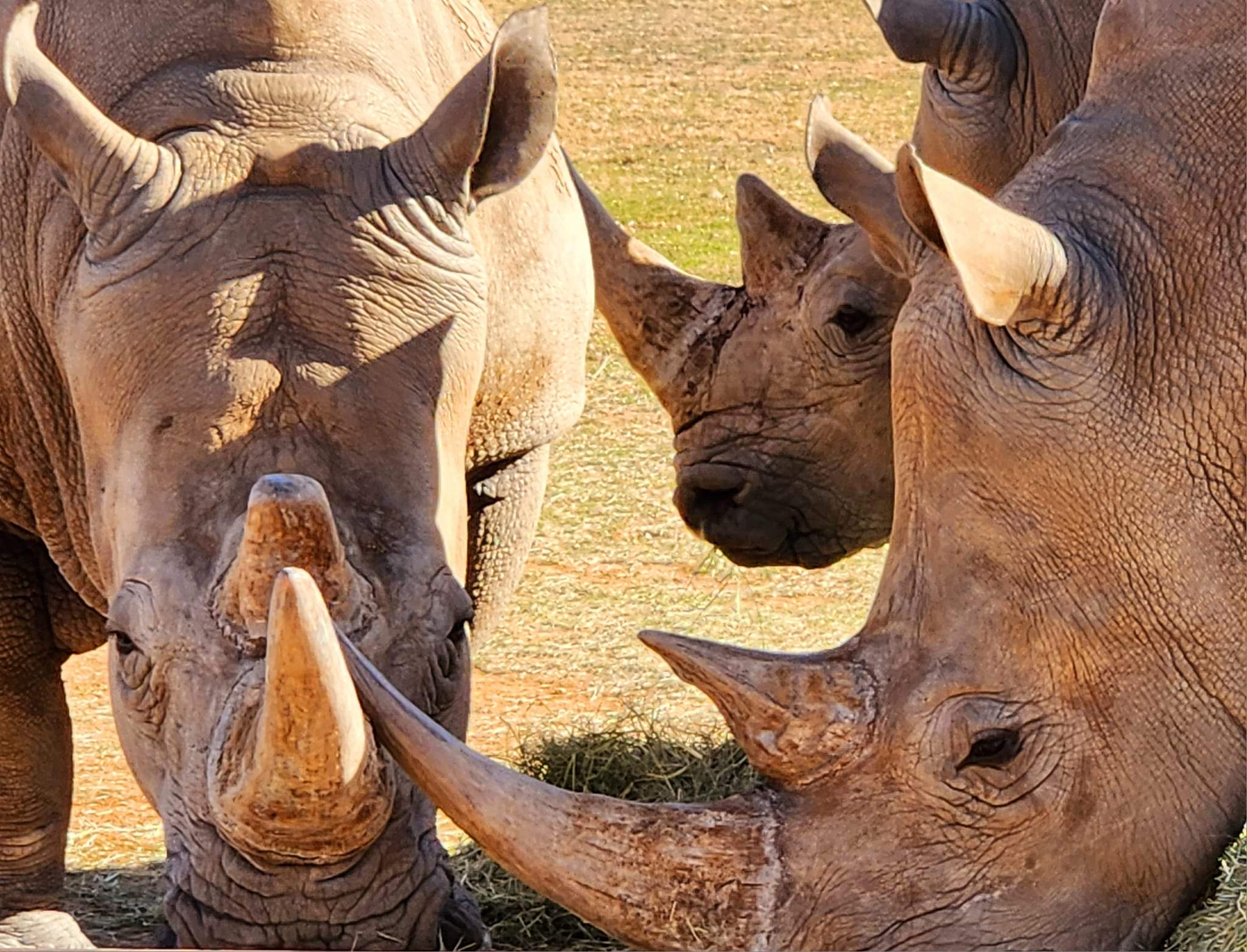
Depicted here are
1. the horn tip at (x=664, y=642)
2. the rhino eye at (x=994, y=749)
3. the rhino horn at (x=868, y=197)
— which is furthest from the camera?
the rhino horn at (x=868, y=197)

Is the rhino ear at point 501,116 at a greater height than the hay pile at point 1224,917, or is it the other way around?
the rhino ear at point 501,116

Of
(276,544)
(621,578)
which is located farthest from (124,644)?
(621,578)

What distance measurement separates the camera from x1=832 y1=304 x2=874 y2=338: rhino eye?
20.1 ft

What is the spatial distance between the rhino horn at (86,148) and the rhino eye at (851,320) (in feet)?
7.10

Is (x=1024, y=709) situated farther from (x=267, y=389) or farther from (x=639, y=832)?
(x=267, y=389)

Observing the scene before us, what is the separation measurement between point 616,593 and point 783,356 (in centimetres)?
226

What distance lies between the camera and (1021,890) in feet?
12.6

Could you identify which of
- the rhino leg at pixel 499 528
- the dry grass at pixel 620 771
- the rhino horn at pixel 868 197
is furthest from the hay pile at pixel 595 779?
the rhino horn at pixel 868 197

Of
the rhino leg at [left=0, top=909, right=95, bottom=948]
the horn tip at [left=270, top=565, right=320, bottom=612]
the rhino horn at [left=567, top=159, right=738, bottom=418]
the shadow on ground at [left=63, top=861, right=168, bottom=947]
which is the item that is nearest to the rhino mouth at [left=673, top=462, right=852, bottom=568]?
the rhino horn at [left=567, top=159, right=738, bottom=418]

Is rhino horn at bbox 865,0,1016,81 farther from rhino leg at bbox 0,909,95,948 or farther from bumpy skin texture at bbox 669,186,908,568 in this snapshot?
rhino leg at bbox 0,909,95,948

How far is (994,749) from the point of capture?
388 centimetres

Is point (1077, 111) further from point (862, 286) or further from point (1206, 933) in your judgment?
point (862, 286)

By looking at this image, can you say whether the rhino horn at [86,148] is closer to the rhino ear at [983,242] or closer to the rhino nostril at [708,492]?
the rhino ear at [983,242]

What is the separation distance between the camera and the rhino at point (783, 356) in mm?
6078
